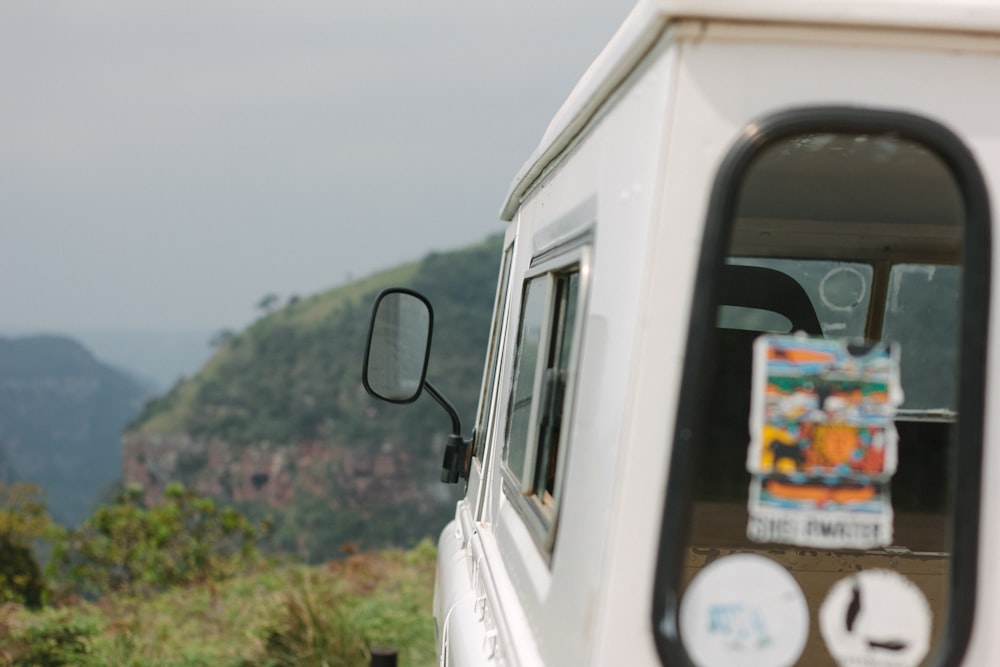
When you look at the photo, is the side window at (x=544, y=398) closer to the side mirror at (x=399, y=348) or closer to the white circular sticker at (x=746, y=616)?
the white circular sticker at (x=746, y=616)

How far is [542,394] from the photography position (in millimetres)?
1929

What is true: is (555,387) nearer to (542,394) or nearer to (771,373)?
(542,394)

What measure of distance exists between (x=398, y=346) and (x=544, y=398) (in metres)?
1.14

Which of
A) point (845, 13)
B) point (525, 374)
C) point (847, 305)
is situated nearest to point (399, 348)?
point (525, 374)

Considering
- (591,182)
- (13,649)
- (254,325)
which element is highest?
(254,325)

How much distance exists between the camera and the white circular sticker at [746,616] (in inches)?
45.8

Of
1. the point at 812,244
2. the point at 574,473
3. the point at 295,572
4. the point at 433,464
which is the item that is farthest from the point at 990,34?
the point at 433,464

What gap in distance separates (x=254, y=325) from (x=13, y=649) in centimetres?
6755

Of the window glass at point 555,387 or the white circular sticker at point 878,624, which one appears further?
the window glass at point 555,387

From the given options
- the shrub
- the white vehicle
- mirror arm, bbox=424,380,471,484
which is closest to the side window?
the white vehicle

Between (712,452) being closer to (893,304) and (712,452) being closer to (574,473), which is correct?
(574,473)

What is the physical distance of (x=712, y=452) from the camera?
1.73m

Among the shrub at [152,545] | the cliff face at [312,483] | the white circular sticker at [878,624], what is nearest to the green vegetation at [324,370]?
the cliff face at [312,483]

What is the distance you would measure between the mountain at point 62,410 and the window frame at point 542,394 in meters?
124
